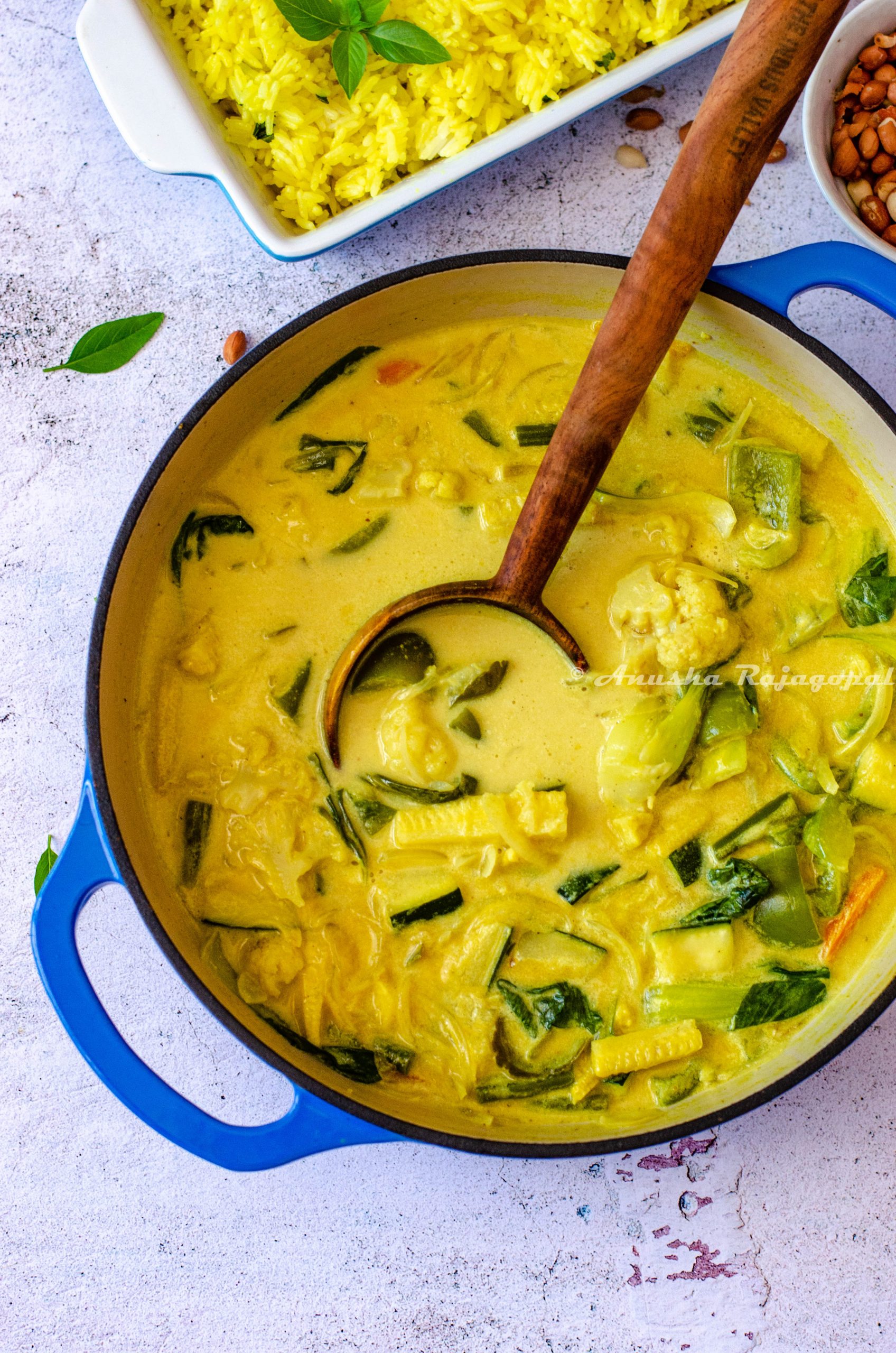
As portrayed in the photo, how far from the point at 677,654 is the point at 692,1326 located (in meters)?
1.67

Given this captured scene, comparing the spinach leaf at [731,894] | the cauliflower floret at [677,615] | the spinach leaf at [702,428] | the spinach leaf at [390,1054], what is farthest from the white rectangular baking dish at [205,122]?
the spinach leaf at [390,1054]

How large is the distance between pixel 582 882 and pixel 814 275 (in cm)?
143

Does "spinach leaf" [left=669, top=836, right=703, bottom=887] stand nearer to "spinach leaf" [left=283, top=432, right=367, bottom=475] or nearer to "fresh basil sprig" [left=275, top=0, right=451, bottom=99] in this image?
"spinach leaf" [left=283, top=432, right=367, bottom=475]

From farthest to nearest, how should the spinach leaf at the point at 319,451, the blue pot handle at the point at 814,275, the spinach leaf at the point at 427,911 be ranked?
the spinach leaf at the point at 319,451 → the spinach leaf at the point at 427,911 → the blue pot handle at the point at 814,275

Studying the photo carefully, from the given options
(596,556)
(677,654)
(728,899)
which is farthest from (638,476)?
(728,899)

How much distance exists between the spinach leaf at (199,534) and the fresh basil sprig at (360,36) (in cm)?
99

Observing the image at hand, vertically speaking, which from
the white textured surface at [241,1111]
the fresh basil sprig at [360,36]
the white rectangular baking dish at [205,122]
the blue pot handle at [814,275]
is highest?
the fresh basil sprig at [360,36]

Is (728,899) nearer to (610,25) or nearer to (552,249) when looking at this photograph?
(552,249)

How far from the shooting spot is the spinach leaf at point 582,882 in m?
2.31

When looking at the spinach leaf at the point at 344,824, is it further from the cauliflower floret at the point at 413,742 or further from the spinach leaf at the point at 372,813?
the cauliflower floret at the point at 413,742

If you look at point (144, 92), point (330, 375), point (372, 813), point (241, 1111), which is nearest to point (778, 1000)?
point (372, 813)

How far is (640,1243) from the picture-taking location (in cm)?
252

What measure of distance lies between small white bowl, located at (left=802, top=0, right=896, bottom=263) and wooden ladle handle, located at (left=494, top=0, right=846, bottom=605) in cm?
51

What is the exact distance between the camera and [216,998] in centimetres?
209
